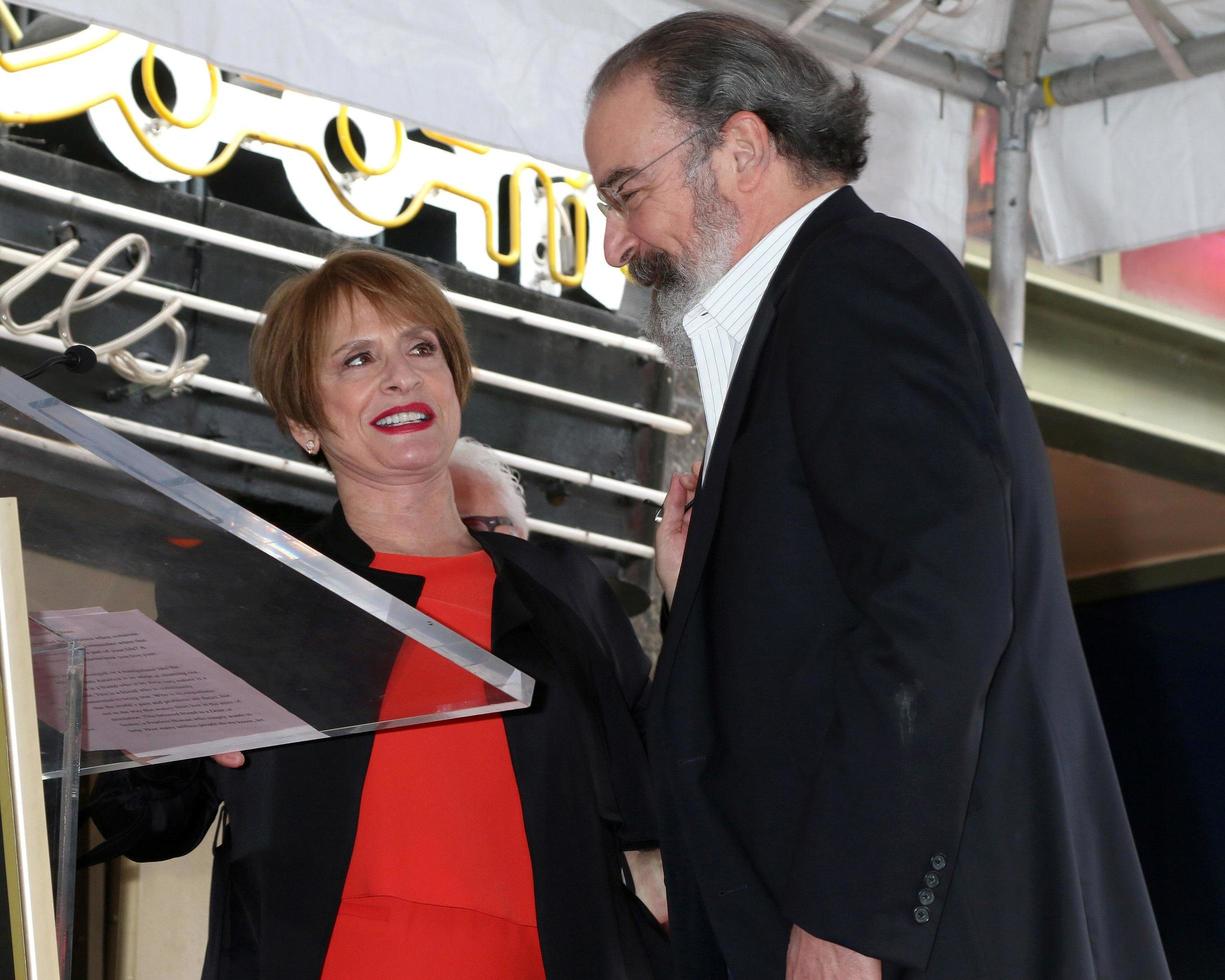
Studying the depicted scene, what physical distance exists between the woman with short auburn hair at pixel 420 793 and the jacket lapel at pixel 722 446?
1.99 ft

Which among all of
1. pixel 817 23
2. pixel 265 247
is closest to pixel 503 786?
pixel 817 23

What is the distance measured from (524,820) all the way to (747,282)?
0.81 metres

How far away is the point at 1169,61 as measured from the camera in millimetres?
3035

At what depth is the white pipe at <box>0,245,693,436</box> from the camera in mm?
3939

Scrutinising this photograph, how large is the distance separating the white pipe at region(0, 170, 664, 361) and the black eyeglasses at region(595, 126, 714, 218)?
4.54ft

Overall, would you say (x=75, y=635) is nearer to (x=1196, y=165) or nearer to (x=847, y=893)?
(x=847, y=893)

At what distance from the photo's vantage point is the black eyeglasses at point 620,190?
188 cm

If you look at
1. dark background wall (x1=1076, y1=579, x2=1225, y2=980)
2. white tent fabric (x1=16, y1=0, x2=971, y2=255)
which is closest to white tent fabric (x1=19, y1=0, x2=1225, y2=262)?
white tent fabric (x1=16, y1=0, x2=971, y2=255)

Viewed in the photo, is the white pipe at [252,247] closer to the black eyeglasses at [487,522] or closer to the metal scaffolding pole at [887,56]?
the black eyeglasses at [487,522]

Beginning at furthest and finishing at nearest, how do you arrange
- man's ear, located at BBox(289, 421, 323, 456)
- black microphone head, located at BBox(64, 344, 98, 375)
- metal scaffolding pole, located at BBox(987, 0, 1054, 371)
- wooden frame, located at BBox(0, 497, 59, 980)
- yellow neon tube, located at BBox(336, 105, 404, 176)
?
yellow neon tube, located at BBox(336, 105, 404, 176) < metal scaffolding pole, located at BBox(987, 0, 1054, 371) < man's ear, located at BBox(289, 421, 323, 456) < black microphone head, located at BBox(64, 344, 98, 375) < wooden frame, located at BBox(0, 497, 59, 980)

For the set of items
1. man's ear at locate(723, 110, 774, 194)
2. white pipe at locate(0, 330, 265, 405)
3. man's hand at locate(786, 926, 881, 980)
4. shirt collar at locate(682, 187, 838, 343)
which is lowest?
man's hand at locate(786, 926, 881, 980)

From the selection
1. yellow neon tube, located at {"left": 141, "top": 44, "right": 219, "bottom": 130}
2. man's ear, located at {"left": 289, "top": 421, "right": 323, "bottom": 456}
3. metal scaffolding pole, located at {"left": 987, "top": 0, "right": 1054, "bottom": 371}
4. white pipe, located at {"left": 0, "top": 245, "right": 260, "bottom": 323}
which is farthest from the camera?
yellow neon tube, located at {"left": 141, "top": 44, "right": 219, "bottom": 130}

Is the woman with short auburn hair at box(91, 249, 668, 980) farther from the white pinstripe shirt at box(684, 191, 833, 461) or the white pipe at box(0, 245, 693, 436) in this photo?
the white pipe at box(0, 245, 693, 436)

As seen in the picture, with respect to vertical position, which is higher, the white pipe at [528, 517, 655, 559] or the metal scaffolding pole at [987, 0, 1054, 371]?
the metal scaffolding pole at [987, 0, 1054, 371]
